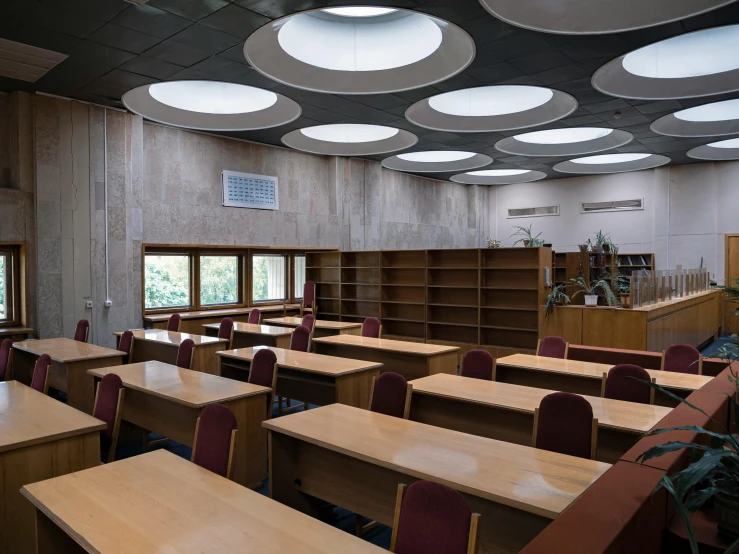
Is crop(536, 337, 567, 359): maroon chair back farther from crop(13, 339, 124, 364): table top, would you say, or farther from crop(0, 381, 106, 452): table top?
crop(13, 339, 124, 364): table top

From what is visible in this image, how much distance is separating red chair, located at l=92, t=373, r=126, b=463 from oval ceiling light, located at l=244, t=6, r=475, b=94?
4.16m

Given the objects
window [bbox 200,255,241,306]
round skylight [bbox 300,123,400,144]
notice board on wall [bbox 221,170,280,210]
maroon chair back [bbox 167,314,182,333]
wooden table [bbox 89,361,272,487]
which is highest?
round skylight [bbox 300,123,400,144]

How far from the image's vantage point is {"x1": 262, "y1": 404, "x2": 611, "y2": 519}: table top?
7.24 ft

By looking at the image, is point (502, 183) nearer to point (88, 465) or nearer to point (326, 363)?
point (326, 363)

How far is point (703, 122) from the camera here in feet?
30.2

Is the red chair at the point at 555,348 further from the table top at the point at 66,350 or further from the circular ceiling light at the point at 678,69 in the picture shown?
the table top at the point at 66,350

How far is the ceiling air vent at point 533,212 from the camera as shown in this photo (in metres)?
15.3

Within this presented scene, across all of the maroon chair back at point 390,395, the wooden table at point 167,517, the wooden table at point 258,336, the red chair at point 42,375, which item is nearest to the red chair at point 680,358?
the maroon chair back at point 390,395

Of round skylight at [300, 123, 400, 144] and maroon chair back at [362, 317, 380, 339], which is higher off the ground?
round skylight at [300, 123, 400, 144]

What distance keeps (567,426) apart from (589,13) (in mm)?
4380

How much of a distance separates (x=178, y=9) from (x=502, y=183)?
489 inches

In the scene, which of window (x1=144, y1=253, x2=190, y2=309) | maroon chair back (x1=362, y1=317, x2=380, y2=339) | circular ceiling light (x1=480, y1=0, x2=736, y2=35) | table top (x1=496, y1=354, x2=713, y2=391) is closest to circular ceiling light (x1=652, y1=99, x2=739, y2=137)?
circular ceiling light (x1=480, y1=0, x2=736, y2=35)

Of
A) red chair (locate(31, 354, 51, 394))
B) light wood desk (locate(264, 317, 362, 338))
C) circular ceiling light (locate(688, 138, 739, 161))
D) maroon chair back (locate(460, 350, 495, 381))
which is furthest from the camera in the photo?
circular ceiling light (locate(688, 138, 739, 161))

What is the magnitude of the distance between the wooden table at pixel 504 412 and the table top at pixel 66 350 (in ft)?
12.0
